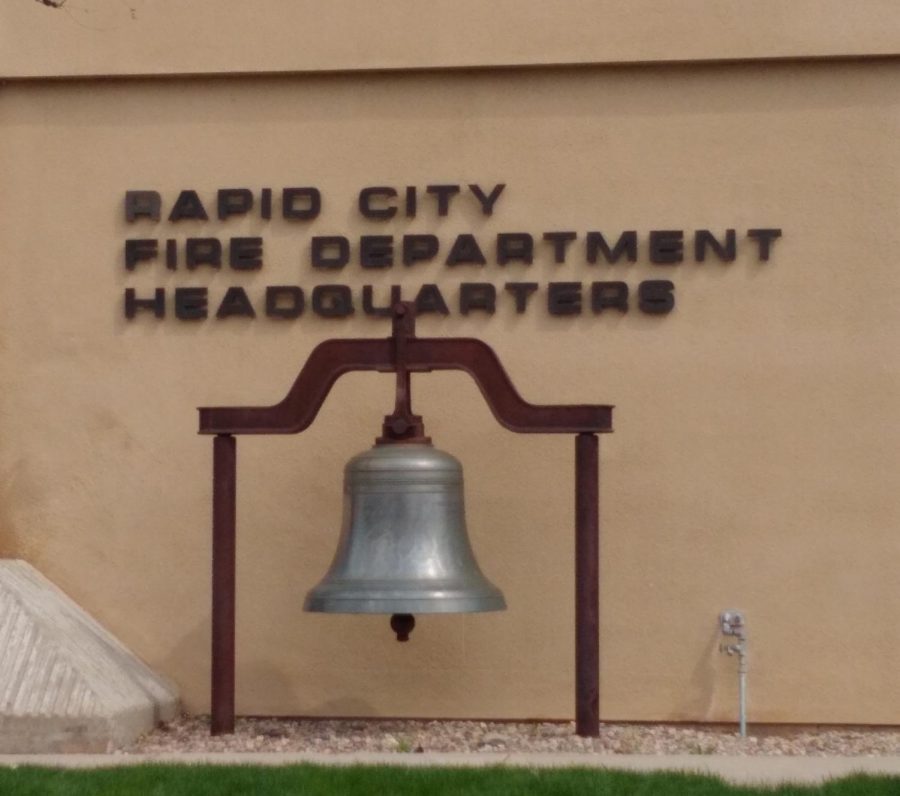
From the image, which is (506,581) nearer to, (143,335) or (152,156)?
(143,335)

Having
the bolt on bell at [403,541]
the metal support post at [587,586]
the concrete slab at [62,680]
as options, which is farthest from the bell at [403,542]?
the concrete slab at [62,680]

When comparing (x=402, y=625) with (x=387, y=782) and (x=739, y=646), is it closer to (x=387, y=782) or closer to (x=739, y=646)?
(x=387, y=782)

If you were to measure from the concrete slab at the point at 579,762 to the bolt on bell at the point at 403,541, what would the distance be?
A: 76 cm

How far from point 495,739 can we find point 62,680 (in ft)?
7.13

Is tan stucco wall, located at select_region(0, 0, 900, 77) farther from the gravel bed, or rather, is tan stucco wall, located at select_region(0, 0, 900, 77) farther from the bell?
the gravel bed

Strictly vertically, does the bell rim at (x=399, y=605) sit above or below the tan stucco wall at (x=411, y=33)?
below

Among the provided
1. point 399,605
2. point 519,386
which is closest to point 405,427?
point 399,605

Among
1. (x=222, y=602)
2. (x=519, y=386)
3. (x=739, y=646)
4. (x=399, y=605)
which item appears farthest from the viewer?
(x=519, y=386)

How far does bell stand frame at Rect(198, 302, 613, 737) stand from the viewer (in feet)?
29.0

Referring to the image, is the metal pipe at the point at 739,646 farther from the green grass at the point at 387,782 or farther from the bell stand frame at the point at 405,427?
the green grass at the point at 387,782

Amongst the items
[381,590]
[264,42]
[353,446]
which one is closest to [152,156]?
[264,42]

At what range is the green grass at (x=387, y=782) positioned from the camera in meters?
7.30

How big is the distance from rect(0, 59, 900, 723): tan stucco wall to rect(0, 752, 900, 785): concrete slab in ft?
4.74

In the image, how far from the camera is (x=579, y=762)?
26.1ft
